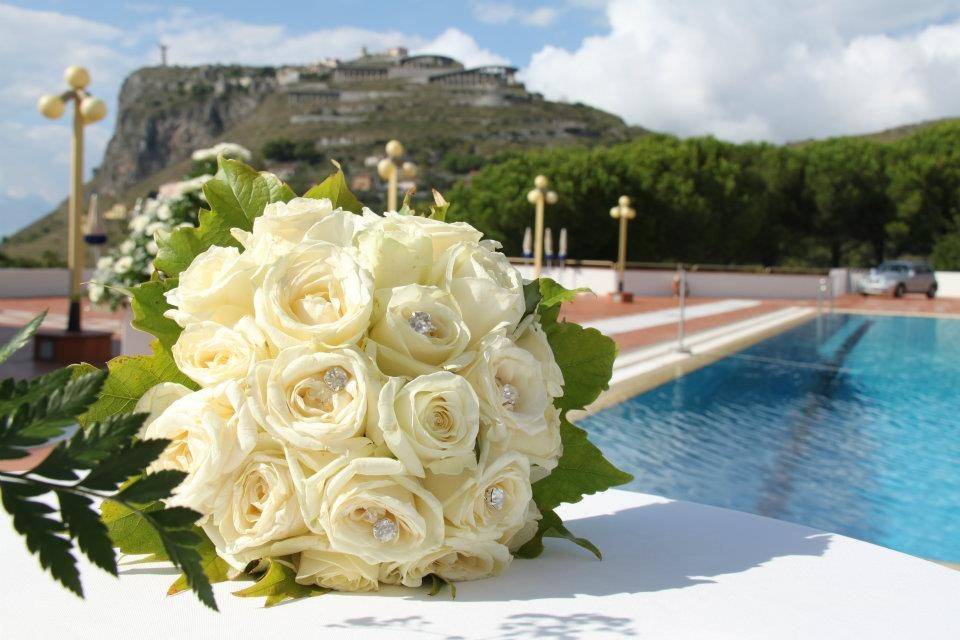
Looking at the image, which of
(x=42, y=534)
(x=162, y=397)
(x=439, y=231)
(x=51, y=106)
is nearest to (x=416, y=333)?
(x=439, y=231)

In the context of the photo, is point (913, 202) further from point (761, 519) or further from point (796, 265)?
point (761, 519)

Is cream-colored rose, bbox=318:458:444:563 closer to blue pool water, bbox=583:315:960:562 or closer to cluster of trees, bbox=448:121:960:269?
blue pool water, bbox=583:315:960:562

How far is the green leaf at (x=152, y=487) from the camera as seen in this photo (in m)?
0.86

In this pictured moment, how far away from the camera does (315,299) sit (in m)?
1.41

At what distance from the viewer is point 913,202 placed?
38812 mm

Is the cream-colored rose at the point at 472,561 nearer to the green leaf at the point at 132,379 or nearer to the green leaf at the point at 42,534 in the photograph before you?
the green leaf at the point at 132,379

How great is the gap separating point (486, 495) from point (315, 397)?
1.10 feet

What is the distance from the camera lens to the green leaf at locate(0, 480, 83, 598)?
31.5 inches

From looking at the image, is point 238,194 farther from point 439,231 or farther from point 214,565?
point 214,565

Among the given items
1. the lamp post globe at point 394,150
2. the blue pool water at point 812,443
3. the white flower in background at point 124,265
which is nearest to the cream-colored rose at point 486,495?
the blue pool water at point 812,443

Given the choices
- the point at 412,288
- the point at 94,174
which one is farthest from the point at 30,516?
the point at 94,174

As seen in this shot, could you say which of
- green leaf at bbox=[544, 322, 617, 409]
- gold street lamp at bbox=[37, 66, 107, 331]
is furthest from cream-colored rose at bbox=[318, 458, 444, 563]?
gold street lamp at bbox=[37, 66, 107, 331]

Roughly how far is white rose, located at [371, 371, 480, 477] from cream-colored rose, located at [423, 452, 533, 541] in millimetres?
68

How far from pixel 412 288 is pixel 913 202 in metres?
42.4
